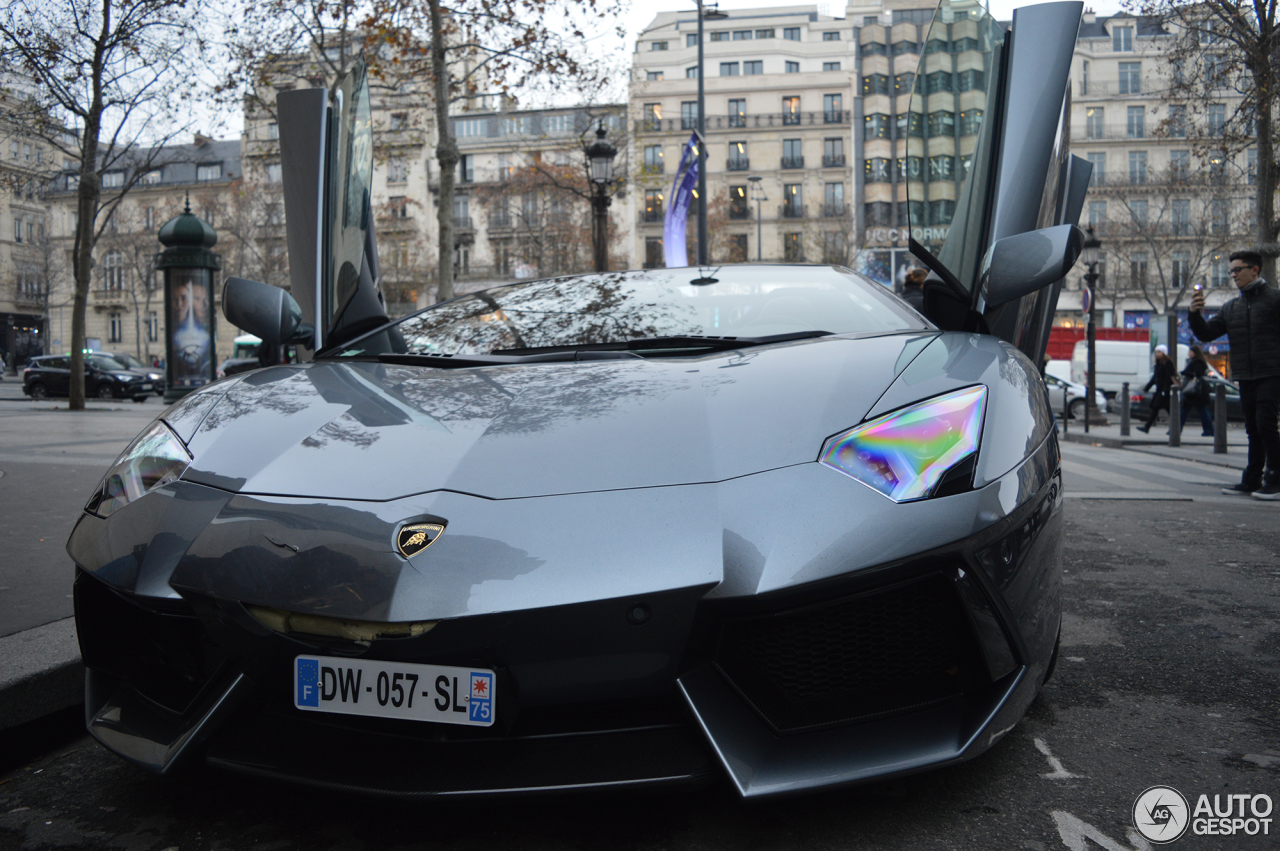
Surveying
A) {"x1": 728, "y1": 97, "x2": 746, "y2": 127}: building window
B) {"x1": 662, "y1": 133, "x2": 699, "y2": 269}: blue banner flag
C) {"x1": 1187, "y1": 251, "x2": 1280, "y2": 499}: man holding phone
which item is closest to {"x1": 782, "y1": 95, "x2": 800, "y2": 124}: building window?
{"x1": 728, "y1": 97, "x2": 746, "y2": 127}: building window

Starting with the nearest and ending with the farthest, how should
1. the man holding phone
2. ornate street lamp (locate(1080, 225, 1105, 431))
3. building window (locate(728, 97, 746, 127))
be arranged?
the man holding phone < ornate street lamp (locate(1080, 225, 1105, 431)) < building window (locate(728, 97, 746, 127))

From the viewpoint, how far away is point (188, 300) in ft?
49.4

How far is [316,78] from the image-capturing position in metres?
18.6

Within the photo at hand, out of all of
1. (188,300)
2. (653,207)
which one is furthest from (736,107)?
(188,300)

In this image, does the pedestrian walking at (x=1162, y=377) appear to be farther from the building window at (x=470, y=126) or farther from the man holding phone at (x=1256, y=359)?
the building window at (x=470, y=126)

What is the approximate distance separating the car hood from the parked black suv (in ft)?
85.9

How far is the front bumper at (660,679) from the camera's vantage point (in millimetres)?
1410

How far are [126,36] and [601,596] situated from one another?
17359mm

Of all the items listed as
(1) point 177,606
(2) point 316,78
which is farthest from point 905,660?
(2) point 316,78

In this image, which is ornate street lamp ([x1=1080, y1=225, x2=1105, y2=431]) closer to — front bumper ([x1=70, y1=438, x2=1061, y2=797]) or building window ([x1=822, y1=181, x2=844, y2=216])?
front bumper ([x1=70, y1=438, x2=1061, y2=797])

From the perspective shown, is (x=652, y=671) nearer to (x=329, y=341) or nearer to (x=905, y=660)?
(x=905, y=660)

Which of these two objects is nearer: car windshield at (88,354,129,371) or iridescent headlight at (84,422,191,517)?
iridescent headlight at (84,422,191,517)

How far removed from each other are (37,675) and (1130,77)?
64331 millimetres

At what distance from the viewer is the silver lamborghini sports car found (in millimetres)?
1422
